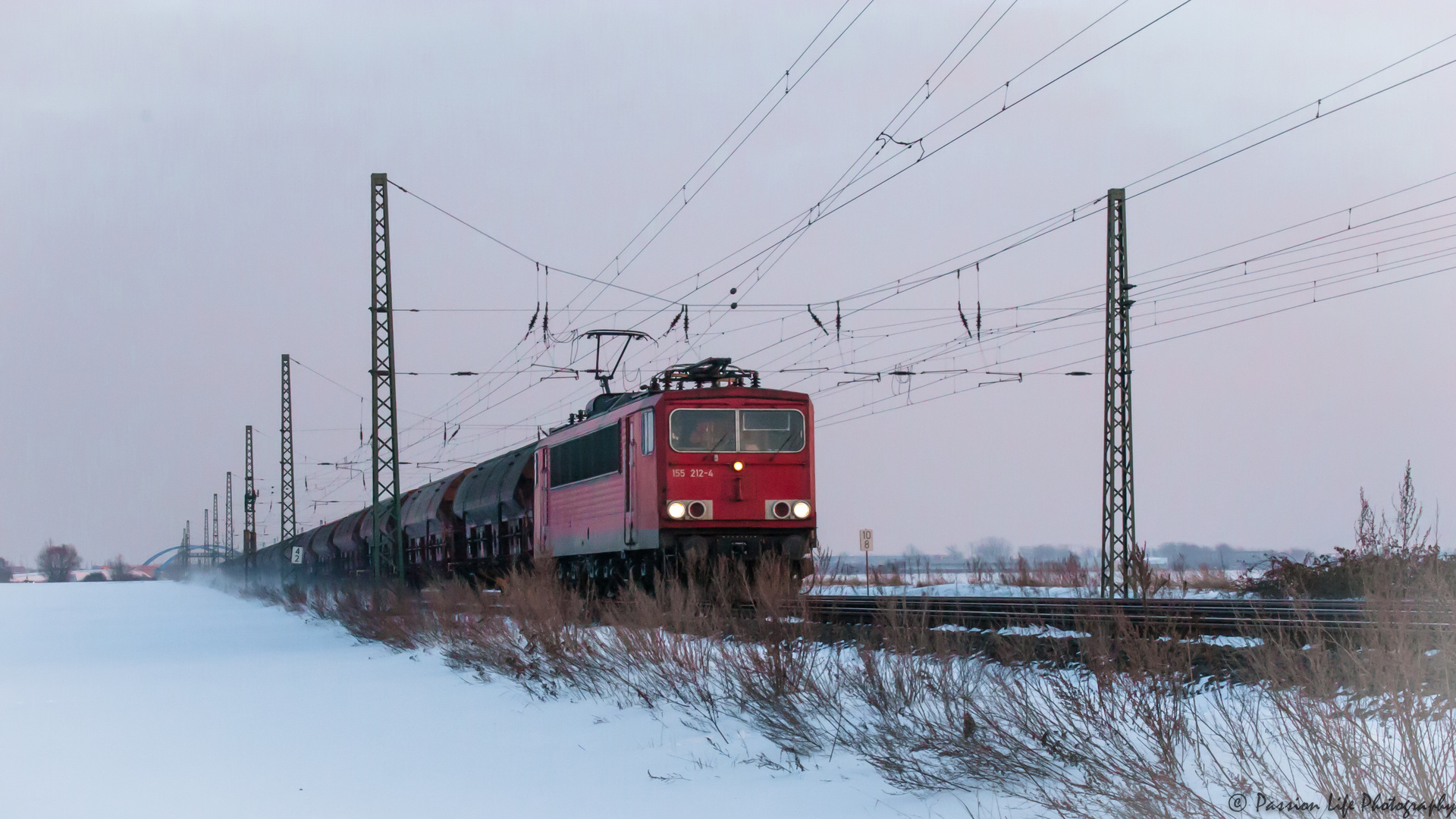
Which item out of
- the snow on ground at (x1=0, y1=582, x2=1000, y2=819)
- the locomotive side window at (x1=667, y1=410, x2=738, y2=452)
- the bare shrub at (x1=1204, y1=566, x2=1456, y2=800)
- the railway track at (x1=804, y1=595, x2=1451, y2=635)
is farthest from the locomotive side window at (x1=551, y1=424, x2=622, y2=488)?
the bare shrub at (x1=1204, y1=566, x2=1456, y2=800)

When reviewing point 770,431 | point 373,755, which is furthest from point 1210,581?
point 373,755

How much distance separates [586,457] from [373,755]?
12.1 m

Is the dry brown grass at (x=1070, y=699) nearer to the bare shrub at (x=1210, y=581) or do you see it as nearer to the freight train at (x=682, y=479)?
the freight train at (x=682, y=479)

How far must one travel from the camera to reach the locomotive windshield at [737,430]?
19.4 m

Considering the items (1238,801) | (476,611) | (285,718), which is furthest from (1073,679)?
(476,611)

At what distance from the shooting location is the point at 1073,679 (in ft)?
30.1

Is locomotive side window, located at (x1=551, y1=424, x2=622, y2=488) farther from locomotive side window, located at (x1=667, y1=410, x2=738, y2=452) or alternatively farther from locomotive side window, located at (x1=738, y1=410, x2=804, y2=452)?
locomotive side window, located at (x1=738, y1=410, x2=804, y2=452)

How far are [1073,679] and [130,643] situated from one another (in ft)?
73.9

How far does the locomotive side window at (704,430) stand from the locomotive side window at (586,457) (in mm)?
1646

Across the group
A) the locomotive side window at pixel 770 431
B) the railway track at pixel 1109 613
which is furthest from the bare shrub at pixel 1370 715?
the locomotive side window at pixel 770 431

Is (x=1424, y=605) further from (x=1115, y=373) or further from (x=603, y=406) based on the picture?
(x=603, y=406)

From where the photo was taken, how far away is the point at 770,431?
20.0m

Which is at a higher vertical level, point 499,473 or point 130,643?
point 499,473

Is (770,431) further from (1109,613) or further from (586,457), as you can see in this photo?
(1109,613)
